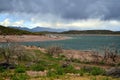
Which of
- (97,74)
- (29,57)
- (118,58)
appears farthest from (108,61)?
(97,74)

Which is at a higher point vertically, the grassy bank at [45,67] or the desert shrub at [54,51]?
the grassy bank at [45,67]

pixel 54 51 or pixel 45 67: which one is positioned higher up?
pixel 45 67

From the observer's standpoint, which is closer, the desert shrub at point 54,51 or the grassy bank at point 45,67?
the grassy bank at point 45,67

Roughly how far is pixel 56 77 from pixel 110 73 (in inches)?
148

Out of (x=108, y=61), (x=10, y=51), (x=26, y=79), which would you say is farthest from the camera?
(x=108, y=61)

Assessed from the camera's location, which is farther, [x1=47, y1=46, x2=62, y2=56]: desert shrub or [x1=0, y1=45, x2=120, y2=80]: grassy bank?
[x1=47, y1=46, x2=62, y2=56]: desert shrub

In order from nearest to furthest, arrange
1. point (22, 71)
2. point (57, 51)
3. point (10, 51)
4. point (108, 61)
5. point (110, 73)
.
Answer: point (110, 73)
point (22, 71)
point (10, 51)
point (108, 61)
point (57, 51)

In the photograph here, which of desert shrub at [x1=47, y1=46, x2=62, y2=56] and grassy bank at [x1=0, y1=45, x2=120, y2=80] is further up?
grassy bank at [x1=0, y1=45, x2=120, y2=80]

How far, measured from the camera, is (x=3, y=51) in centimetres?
3762

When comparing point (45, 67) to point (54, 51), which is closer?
point (45, 67)

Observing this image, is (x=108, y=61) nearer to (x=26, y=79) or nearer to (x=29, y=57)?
(x=29, y=57)

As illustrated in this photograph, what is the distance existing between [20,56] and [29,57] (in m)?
1.14

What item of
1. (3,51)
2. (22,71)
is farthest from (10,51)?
(22,71)

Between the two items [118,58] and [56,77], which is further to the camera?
[118,58]
